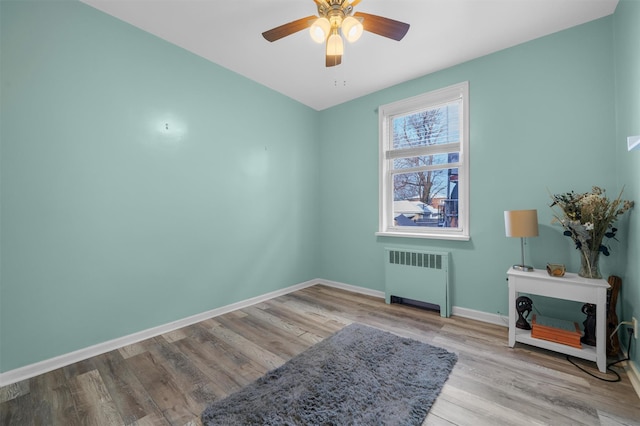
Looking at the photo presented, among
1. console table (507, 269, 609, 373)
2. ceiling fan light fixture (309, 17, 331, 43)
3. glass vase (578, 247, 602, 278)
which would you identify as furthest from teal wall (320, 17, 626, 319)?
ceiling fan light fixture (309, 17, 331, 43)

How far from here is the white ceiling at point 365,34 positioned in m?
1.99

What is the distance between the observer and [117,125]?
2.16 meters

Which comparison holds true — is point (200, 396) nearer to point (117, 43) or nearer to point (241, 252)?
point (241, 252)

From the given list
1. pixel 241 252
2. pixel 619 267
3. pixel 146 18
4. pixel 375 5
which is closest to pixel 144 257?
pixel 241 252

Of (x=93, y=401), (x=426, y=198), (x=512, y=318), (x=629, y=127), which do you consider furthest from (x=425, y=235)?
(x=93, y=401)

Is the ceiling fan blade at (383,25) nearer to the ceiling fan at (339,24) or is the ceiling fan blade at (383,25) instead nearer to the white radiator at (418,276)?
the ceiling fan at (339,24)

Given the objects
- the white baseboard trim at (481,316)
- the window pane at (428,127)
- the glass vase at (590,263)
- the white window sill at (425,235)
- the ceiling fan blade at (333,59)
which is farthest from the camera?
the window pane at (428,127)

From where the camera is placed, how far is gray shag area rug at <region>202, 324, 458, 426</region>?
140 cm

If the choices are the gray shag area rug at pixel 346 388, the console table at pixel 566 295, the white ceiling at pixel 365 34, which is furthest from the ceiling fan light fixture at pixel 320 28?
the console table at pixel 566 295

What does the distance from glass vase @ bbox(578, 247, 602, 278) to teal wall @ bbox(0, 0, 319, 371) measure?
3174 mm

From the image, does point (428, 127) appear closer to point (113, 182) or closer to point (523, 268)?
point (523, 268)

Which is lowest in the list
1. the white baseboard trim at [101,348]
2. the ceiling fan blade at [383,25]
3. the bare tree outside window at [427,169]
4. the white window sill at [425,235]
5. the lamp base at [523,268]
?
the white baseboard trim at [101,348]

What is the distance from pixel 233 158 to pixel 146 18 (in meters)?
1.41

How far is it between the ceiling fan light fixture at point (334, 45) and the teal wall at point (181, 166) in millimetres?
1662
